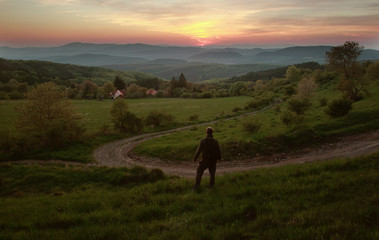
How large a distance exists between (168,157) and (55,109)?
20307 millimetres

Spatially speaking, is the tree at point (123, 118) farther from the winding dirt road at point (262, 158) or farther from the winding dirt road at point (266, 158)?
the winding dirt road at point (266, 158)

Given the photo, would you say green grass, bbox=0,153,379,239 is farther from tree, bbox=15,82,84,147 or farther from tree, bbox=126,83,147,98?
tree, bbox=126,83,147,98

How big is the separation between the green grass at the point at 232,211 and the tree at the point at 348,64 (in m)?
41.2

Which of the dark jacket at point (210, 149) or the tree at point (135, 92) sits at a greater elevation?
the tree at point (135, 92)

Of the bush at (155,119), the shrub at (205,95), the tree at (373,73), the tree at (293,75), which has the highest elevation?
the tree at (293,75)

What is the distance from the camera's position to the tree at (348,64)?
43522 mm

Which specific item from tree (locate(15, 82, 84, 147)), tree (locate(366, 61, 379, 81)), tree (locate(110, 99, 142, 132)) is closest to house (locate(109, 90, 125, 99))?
tree (locate(110, 99, 142, 132))

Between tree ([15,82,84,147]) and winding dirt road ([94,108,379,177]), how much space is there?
5734 millimetres

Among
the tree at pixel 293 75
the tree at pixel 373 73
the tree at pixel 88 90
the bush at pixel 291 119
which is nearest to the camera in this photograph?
the bush at pixel 291 119

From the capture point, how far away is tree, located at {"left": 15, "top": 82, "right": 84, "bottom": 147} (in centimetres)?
2794

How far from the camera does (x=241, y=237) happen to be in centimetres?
573

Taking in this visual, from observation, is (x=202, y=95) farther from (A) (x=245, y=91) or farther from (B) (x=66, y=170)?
(B) (x=66, y=170)

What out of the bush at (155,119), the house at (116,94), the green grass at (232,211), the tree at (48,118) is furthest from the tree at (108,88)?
the green grass at (232,211)

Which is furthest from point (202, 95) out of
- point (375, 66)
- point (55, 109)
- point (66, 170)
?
point (66, 170)
